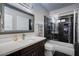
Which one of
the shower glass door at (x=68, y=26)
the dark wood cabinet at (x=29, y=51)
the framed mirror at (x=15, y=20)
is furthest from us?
the shower glass door at (x=68, y=26)

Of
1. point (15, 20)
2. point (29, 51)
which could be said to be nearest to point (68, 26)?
point (29, 51)

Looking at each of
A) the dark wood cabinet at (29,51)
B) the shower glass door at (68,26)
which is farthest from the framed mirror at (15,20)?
the shower glass door at (68,26)

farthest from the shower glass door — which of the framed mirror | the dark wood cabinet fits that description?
the framed mirror

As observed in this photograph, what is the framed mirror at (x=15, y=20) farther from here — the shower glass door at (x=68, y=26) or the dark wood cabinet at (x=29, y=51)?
the shower glass door at (x=68, y=26)

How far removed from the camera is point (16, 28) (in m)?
1.21

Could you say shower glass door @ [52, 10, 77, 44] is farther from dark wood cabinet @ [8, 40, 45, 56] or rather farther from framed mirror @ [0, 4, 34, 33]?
framed mirror @ [0, 4, 34, 33]

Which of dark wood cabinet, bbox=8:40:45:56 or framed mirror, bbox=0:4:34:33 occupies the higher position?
framed mirror, bbox=0:4:34:33

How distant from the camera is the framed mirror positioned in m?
1.03

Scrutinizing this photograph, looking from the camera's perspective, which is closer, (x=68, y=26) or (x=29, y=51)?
(x=29, y=51)

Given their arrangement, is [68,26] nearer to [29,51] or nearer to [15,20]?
[29,51]

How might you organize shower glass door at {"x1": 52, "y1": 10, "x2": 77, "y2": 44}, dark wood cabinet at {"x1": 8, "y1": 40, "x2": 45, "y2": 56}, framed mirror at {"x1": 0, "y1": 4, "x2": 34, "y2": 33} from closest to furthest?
dark wood cabinet at {"x1": 8, "y1": 40, "x2": 45, "y2": 56} < framed mirror at {"x1": 0, "y1": 4, "x2": 34, "y2": 33} < shower glass door at {"x1": 52, "y1": 10, "x2": 77, "y2": 44}

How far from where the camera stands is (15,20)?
118 cm

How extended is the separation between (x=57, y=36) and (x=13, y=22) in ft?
3.11

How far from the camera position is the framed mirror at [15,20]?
40.4 inches
